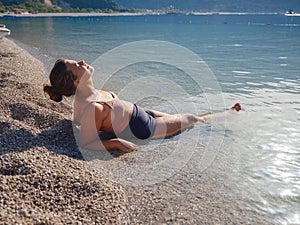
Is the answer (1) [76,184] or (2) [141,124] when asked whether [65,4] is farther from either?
(1) [76,184]

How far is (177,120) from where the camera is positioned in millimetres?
6949

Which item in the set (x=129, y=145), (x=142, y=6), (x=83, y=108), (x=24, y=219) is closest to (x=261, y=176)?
(x=129, y=145)

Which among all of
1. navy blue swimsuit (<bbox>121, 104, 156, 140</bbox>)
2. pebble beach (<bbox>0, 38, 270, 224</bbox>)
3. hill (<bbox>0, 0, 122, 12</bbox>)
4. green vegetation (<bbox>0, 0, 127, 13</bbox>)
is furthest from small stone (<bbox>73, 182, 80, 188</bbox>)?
hill (<bbox>0, 0, 122, 12</bbox>)

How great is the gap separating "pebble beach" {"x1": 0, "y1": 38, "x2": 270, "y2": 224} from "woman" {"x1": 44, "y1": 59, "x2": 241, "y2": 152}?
17.1 inches

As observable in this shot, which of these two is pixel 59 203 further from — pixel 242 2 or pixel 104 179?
pixel 242 2

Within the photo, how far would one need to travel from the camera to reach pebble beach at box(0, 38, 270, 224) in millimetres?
3668

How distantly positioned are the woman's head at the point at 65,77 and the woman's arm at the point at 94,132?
0.47m

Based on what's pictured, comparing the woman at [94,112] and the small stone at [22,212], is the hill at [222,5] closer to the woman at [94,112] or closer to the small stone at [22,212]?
the woman at [94,112]

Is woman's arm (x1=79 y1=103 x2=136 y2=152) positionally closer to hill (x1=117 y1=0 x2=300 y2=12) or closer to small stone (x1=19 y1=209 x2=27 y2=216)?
small stone (x1=19 y1=209 x2=27 y2=216)

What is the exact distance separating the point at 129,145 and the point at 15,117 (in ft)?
6.94

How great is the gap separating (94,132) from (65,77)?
0.99 meters

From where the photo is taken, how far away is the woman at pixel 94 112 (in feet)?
17.4

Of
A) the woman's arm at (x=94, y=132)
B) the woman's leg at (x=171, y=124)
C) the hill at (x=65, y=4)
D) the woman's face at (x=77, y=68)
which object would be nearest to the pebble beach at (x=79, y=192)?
the woman's arm at (x=94, y=132)

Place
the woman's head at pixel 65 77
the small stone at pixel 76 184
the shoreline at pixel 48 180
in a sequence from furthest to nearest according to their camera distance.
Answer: the woman's head at pixel 65 77, the small stone at pixel 76 184, the shoreline at pixel 48 180
